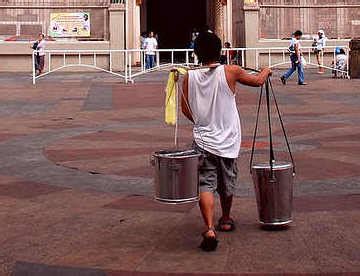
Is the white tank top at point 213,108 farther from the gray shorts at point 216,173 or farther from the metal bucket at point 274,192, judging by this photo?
the metal bucket at point 274,192

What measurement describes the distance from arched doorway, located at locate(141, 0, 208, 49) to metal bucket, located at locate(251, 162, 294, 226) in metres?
40.6

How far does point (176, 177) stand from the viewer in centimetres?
558

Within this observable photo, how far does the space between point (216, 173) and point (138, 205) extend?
1.67 metres

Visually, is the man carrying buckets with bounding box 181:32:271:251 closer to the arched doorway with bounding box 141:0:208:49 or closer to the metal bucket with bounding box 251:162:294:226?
the metal bucket with bounding box 251:162:294:226

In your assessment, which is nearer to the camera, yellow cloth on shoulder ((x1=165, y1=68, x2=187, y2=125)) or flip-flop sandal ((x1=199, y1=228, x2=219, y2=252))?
flip-flop sandal ((x1=199, y1=228, x2=219, y2=252))

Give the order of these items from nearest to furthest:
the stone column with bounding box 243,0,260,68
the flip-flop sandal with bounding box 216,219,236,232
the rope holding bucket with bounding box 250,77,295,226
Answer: the rope holding bucket with bounding box 250,77,295,226, the flip-flop sandal with bounding box 216,219,236,232, the stone column with bounding box 243,0,260,68

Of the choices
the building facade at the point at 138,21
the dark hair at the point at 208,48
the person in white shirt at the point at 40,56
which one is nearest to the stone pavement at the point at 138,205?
the dark hair at the point at 208,48

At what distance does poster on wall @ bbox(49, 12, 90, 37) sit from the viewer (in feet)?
111

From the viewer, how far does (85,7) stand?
34.1 m

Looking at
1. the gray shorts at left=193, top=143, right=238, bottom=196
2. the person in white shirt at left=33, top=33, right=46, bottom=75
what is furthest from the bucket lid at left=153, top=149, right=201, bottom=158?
the person in white shirt at left=33, top=33, right=46, bottom=75

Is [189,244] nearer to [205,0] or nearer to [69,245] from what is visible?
[69,245]

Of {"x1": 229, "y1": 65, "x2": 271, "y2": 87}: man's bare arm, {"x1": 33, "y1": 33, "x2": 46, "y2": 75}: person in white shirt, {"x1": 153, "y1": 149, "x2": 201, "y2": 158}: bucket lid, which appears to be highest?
{"x1": 33, "y1": 33, "x2": 46, "y2": 75}: person in white shirt

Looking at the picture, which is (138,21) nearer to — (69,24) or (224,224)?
(69,24)

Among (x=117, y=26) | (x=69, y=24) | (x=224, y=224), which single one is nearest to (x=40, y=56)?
(x=69, y=24)
